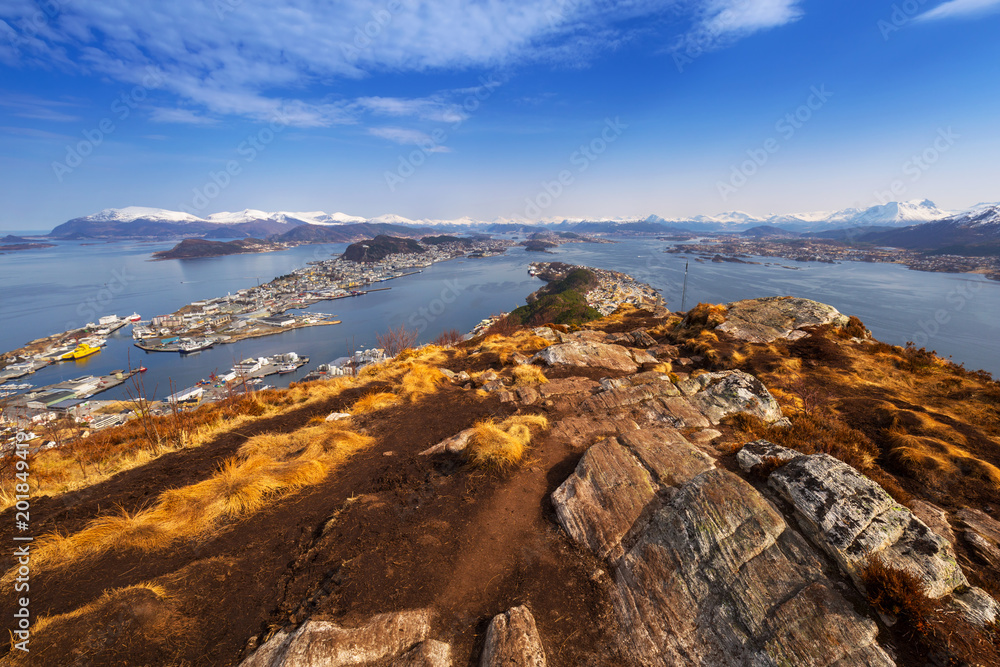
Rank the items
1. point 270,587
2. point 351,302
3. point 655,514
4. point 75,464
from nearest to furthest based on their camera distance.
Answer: point 270,587
point 655,514
point 75,464
point 351,302

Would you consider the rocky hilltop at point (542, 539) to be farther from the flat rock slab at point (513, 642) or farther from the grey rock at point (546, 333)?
the grey rock at point (546, 333)

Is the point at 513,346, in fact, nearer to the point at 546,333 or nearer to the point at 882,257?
the point at 546,333

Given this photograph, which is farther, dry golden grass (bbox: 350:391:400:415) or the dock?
the dock

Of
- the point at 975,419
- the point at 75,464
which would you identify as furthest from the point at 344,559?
the point at 975,419

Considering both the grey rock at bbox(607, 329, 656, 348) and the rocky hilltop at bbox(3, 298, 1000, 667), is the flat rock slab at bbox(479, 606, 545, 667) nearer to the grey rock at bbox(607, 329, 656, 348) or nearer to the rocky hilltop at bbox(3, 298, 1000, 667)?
the rocky hilltop at bbox(3, 298, 1000, 667)

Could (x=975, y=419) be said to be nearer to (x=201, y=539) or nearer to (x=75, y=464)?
(x=201, y=539)

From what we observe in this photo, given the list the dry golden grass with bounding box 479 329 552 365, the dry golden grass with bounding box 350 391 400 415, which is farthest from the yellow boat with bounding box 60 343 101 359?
the dry golden grass with bounding box 350 391 400 415

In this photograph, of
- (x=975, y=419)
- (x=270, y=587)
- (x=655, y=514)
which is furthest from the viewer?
(x=975, y=419)
